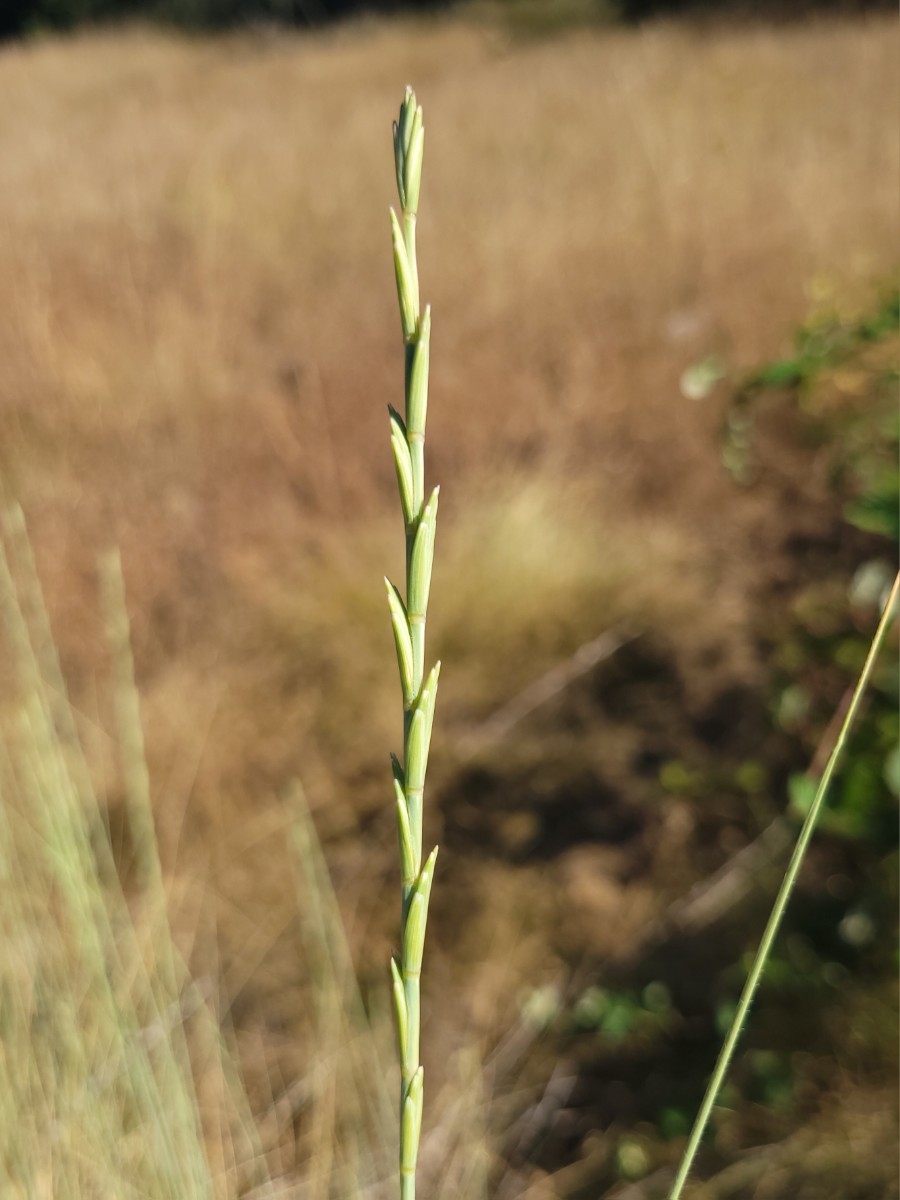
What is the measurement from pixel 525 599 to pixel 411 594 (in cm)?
169

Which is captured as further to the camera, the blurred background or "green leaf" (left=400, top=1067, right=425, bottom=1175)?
the blurred background

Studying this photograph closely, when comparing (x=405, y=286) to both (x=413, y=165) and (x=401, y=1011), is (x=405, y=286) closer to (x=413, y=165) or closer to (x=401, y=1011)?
(x=413, y=165)

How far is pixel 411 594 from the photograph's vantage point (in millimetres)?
202

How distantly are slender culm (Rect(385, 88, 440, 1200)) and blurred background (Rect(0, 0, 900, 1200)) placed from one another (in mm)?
318

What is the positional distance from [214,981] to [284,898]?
24cm

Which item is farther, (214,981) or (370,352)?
(370,352)

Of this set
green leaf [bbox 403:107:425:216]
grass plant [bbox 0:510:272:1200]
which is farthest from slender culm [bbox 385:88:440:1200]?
grass plant [bbox 0:510:272:1200]

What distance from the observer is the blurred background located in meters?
1.07

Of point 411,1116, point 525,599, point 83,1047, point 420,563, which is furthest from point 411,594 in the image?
point 525,599

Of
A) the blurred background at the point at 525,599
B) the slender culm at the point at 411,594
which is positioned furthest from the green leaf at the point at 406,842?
the blurred background at the point at 525,599

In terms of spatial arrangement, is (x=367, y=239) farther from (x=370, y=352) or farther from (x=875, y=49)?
(x=875, y=49)

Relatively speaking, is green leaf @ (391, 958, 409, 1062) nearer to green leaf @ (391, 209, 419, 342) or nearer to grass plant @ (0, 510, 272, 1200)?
green leaf @ (391, 209, 419, 342)

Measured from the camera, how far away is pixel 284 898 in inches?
56.5

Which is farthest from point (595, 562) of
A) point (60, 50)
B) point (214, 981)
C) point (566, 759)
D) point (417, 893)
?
point (60, 50)
